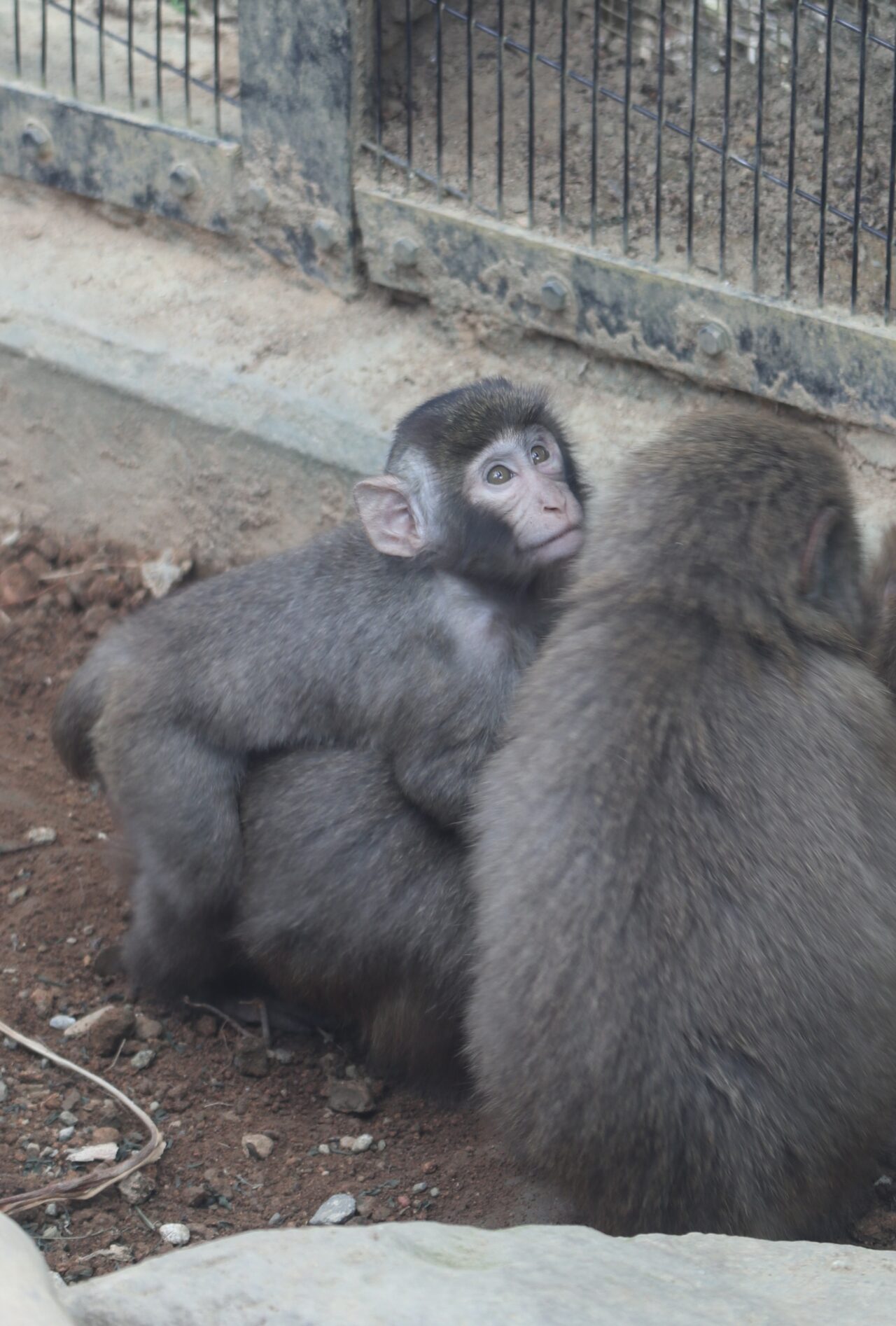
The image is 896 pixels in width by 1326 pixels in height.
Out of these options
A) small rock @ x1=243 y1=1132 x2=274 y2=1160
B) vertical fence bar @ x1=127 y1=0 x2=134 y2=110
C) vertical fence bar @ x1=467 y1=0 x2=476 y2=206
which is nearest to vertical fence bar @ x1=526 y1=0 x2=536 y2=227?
vertical fence bar @ x1=467 y1=0 x2=476 y2=206

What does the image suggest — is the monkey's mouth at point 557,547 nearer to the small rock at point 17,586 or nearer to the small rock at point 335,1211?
the small rock at point 335,1211

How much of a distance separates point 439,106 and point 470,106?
0.14 meters

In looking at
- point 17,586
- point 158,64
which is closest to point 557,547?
point 17,586

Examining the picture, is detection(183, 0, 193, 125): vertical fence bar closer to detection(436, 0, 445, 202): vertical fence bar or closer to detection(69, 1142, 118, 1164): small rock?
detection(436, 0, 445, 202): vertical fence bar

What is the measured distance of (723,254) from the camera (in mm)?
5207

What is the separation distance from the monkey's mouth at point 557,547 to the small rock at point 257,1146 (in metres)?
1.63

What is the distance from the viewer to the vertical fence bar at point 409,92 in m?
5.71

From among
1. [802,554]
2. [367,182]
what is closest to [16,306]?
[367,182]

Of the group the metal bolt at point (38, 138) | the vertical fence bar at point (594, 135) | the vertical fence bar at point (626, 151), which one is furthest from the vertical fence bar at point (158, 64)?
the vertical fence bar at point (626, 151)

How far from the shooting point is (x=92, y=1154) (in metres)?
4.03

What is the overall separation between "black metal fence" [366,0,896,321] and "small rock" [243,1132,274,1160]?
289 centimetres

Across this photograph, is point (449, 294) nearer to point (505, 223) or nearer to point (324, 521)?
point (505, 223)

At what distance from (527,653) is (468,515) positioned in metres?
0.39

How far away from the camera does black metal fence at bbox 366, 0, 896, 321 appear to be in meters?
5.31
